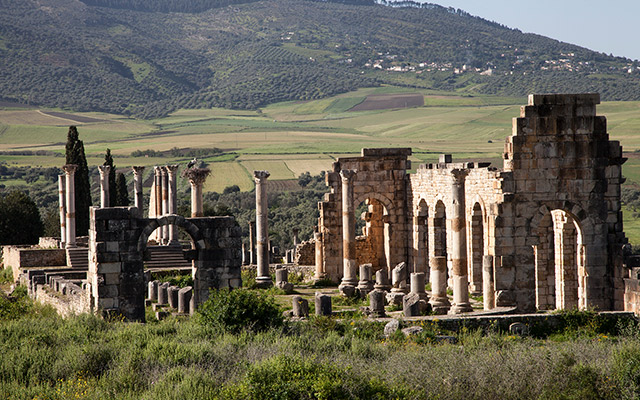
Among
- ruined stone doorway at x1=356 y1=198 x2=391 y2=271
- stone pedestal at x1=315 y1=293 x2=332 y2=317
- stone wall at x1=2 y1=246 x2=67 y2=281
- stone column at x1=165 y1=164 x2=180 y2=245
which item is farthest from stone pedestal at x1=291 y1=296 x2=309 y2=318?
stone wall at x1=2 y1=246 x2=67 y2=281

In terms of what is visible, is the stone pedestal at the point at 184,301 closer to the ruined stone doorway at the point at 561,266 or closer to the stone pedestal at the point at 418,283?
the stone pedestal at the point at 418,283

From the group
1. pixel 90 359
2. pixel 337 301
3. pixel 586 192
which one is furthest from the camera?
pixel 337 301

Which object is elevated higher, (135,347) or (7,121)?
(7,121)

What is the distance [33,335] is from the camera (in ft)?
62.7

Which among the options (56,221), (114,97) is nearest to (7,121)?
(114,97)

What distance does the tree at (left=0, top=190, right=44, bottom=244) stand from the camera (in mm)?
50625

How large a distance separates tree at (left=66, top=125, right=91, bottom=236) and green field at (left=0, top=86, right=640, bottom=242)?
4318 centimetres

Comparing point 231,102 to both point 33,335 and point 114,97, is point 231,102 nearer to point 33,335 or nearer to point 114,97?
point 114,97

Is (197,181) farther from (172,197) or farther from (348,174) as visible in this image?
(172,197)

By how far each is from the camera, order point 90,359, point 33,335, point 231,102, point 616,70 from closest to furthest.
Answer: point 90,359 < point 33,335 < point 616,70 < point 231,102

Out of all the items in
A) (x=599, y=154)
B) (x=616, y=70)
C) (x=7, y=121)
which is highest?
(x=616, y=70)

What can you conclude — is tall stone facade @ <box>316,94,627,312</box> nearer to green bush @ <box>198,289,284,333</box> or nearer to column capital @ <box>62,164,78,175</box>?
green bush @ <box>198,289,284,333</box>

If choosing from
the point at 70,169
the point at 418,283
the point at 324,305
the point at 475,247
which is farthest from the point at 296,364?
the point at 70,169

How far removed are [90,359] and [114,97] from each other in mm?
161665
